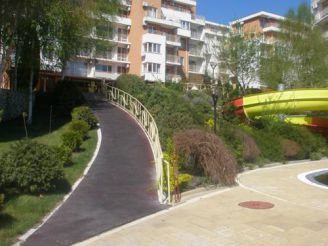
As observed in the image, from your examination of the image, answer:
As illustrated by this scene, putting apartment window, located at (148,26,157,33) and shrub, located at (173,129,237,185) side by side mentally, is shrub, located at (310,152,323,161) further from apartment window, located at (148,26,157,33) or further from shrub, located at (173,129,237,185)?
apartment window, located at (148,26,157,33)

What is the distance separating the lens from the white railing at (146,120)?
41.7 feet

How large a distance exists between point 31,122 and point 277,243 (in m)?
18.6

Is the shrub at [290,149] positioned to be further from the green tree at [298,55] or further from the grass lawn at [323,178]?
the green tree at [298,55]

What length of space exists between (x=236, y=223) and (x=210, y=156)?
5068mm

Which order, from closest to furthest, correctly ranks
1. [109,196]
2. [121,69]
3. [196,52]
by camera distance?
[109,196] < [121,69] < [196,52]

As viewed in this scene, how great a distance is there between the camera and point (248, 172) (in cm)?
1894

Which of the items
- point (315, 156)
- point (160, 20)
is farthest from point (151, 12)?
point (315, 156)

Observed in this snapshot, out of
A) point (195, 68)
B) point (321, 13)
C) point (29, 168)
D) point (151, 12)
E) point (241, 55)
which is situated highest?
point (151, 12)

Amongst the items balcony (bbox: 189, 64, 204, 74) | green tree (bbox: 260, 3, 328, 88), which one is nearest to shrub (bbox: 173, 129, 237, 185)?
green tree (bbox: 260, 3, 328, 88)

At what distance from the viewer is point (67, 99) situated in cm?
2625

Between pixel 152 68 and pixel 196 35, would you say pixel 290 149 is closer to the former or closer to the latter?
pixel 152 68

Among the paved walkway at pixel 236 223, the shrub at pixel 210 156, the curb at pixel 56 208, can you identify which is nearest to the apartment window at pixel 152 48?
the curb at pixel 56 208

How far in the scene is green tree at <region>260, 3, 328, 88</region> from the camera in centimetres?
4112

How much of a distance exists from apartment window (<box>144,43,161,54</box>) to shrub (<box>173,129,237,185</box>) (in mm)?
47131
